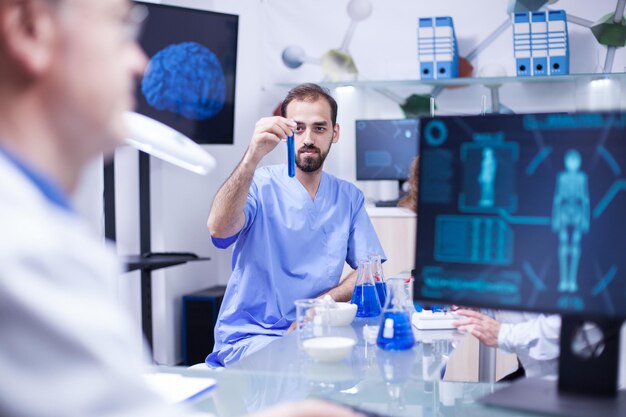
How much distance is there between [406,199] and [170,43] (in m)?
1.49

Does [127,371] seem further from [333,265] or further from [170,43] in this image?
[170,43]

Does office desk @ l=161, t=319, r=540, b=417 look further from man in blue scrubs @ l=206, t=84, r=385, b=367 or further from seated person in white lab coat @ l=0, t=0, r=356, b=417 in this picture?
seated person in white lab coat @ l=0, t=0, r=356, b=417

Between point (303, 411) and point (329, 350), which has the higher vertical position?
point (303, 411)

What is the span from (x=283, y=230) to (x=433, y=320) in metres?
0.68

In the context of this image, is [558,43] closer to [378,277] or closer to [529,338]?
[378,277]

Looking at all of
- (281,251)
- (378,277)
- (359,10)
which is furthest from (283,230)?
(359,10)

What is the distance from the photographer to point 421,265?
3.89ft

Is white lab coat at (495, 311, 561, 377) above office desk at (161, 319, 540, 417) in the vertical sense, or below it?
above

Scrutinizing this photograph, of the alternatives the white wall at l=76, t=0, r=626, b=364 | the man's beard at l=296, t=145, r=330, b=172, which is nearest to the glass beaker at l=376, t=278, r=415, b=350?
the man's beard at l=296, t=145, r=330, b=172

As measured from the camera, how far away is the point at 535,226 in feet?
3.61

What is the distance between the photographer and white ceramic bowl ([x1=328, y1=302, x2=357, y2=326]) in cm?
189

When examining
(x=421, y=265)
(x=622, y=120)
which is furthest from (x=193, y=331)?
(x=622, y=120)

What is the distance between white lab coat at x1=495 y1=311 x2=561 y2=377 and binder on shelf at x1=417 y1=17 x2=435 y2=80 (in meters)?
2.75

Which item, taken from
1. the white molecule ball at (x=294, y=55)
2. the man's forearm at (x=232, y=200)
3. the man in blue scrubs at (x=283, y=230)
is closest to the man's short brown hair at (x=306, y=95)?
the man in blue scrubs at (x=283, y=230)
